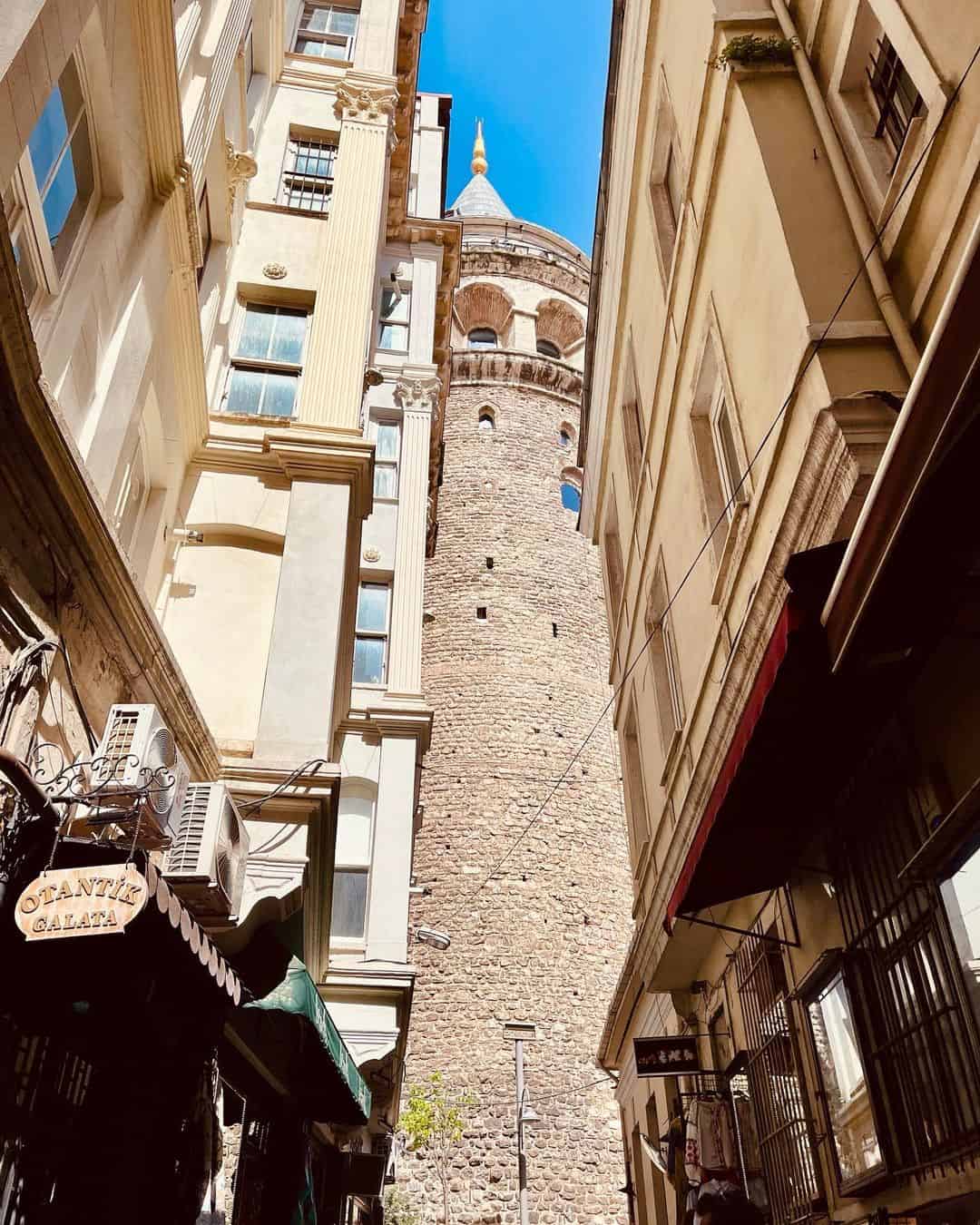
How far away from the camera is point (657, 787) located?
958 centimetres

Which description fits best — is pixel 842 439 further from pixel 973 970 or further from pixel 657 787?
→ pixel 657 787

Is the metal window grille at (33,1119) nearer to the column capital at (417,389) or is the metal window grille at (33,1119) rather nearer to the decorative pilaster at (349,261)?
the decorative pilaster at (349,261)

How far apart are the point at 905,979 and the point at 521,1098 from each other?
1730cm

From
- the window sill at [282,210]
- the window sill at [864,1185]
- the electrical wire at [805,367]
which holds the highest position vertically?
the window sill at [282,210]

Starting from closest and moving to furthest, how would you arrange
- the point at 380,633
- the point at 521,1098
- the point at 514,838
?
1. the point at 380,633
2. the point at 521,1098
3. the point at 514,838

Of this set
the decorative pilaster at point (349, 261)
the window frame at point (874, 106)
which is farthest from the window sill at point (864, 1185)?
the decorative pilaster at point (349, 261)

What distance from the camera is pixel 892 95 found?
535cm

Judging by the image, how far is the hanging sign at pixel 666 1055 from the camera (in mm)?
8398

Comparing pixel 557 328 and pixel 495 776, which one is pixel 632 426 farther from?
pixel 557 328

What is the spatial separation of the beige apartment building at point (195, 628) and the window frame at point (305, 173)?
0.20 ft

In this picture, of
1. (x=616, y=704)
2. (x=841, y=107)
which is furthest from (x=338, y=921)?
(x=841, y=107)

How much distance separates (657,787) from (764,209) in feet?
18.4

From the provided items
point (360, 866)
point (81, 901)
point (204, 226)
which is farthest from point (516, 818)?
point (81, 901)

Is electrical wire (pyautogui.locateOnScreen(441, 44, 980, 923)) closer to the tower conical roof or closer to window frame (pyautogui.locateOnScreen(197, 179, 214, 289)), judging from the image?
window frame (pyautogui.locateOnScreen(197, 179, 214, 289))
